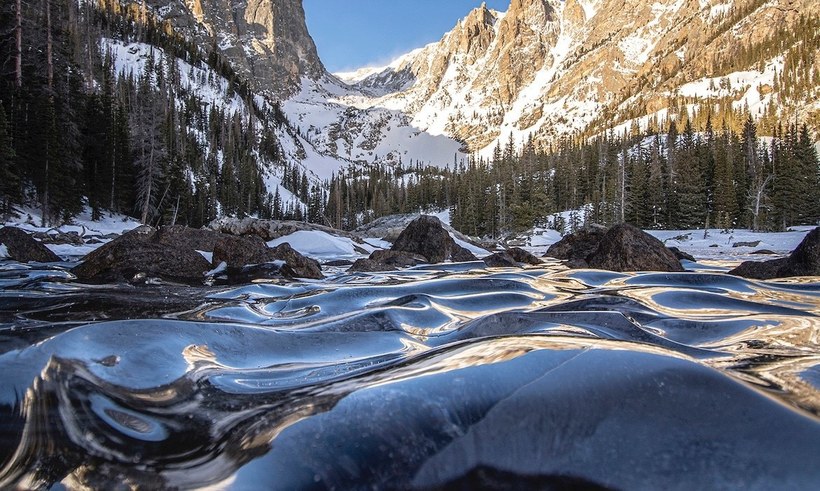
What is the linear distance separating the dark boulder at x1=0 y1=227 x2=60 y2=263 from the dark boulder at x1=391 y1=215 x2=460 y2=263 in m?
7.68

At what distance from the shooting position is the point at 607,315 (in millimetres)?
2566

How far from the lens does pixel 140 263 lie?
21.1 ft

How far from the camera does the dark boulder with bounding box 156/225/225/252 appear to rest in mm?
9367

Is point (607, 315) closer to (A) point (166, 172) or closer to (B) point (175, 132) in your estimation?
(A) point (166, 172)

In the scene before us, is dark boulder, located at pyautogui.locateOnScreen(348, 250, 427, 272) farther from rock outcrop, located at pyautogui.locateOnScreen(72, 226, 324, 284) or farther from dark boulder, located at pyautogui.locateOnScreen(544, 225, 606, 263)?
dark boulder, located at pyautogui.locateOnScreen(544, 225, 606, 263)

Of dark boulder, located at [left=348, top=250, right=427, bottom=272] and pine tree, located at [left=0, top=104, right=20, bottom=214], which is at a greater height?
pine tree, located at [left=0, top=104, right=20, bottom=214]

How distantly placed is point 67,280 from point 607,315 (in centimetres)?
606

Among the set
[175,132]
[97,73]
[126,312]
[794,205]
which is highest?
[97,73]

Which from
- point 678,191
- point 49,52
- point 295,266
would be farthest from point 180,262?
point 678,191

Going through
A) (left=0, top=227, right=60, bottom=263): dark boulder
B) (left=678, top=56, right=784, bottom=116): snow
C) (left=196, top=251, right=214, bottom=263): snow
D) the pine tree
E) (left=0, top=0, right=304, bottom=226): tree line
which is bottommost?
(left=196, top=251, right=214, bottom=263): snow

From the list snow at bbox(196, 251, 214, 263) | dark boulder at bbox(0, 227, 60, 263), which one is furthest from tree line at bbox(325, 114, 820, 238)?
dark boulder at bbox(0, 227, 60, 263)

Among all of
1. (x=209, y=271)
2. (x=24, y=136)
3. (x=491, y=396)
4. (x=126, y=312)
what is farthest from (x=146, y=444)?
(x=24, y=136)

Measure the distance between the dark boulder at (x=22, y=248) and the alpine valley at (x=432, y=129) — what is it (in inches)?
477

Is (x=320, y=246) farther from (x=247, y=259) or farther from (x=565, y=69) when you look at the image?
(x=565, y=69)
